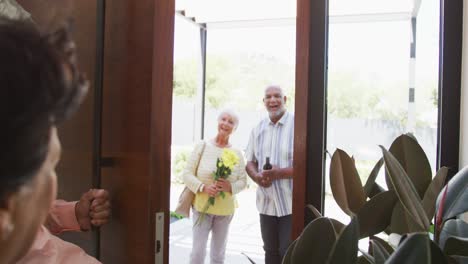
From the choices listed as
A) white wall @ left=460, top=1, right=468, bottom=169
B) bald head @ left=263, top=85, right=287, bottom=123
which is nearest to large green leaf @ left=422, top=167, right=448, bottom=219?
white wall @ left=460, top=1, right=468, bottom=169

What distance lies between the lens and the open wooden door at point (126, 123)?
1198 mm

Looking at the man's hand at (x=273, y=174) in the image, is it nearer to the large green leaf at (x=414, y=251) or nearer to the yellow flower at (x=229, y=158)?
the yellow flower at (x=229, y=158)

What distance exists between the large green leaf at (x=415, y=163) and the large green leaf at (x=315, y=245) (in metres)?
0.23

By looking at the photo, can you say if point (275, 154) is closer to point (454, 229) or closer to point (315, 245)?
point (454, 229)

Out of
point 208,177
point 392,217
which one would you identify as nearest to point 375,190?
point 392,217

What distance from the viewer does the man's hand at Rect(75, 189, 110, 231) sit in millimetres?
1129

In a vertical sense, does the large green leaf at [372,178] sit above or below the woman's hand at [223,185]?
above

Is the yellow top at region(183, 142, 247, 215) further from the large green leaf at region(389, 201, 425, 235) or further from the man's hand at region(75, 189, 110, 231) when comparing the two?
the large green leaf at region(389, 201, 425, 235)

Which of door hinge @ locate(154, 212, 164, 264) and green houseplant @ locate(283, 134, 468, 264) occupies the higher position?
green houseplant @ locate(283, 134, 468, 264)

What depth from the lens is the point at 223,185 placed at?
2875mm

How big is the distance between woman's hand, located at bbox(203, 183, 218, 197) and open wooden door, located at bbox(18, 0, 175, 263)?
1607 mm

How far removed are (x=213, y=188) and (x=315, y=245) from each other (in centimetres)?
231

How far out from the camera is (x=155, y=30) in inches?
47.0

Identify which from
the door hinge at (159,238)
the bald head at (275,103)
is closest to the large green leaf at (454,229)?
the door hinge at (159,238)
